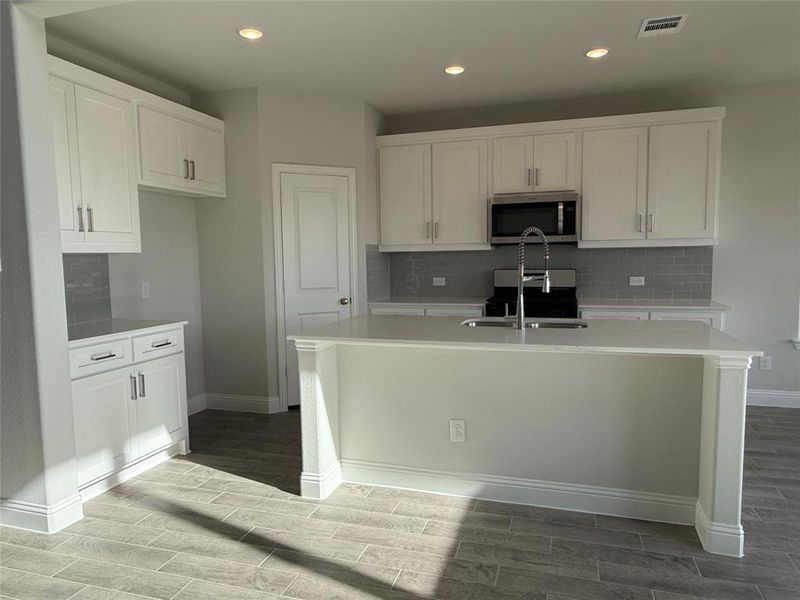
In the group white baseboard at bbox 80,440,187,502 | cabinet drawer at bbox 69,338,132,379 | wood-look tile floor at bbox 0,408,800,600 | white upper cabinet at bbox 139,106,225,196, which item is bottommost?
wood-look tile floor at bbox 0,408,800,600

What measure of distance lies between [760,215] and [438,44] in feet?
9.97

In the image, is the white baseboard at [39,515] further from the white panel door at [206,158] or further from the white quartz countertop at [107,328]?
the white panel door at [206,158]

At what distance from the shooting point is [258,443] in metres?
3.75

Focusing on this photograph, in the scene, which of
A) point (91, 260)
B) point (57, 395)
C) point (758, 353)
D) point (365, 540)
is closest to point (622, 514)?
point (758, 353)

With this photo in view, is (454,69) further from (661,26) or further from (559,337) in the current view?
(559,337)

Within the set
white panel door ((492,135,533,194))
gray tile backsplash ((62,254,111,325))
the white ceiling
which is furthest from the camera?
white panel door ((492,135,533,194))

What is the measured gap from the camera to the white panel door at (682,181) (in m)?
4.23

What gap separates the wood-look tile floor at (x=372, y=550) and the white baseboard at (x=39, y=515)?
5 cm

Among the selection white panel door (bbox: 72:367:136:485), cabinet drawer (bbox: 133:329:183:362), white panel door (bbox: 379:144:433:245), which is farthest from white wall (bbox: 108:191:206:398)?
white panel door (bbox: 379:144:433:245)

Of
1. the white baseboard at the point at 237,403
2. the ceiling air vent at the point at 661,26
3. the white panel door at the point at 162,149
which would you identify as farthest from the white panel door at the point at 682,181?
the white panel door at the point at 162,149

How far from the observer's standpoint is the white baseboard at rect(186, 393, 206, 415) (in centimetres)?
449

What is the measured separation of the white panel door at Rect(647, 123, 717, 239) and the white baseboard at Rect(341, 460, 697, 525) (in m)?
2.50

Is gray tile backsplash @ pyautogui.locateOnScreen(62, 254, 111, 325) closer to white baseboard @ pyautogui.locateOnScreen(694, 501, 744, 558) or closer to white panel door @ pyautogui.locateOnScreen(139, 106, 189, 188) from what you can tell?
white panel door @ pyautogui.locateOnScreen(139, 106, 189, 188)

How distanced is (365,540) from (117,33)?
10.6 feet
